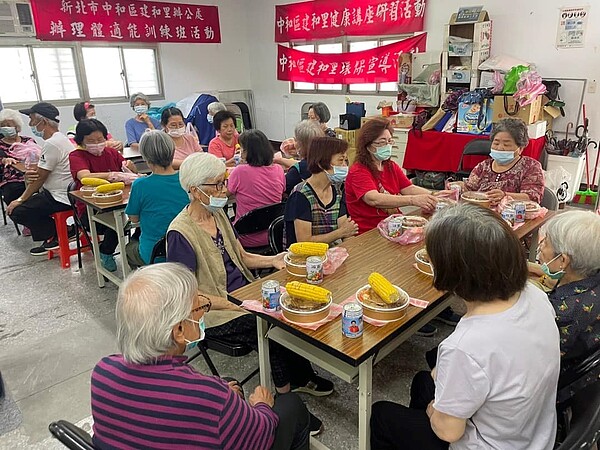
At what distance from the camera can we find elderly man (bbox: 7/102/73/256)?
3.61 m

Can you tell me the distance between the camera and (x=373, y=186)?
254cm

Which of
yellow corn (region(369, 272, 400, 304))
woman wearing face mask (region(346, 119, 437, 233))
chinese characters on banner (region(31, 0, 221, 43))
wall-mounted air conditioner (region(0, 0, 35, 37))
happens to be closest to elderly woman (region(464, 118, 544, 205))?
woman wearing face mask (region(346, 119, 437, 233))

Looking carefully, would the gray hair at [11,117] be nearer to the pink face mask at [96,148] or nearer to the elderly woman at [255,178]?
the pink face mask at [96,148]

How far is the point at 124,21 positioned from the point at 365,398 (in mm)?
7349

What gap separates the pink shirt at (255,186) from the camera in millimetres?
2846

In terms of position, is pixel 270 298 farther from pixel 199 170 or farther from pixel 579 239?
pixel 579 239

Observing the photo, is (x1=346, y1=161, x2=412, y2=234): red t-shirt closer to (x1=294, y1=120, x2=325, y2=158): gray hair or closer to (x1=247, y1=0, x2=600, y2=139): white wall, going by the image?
(x1=294, y1=120, x2=325, y2=158): gray hair

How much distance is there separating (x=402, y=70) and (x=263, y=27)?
3.59 meters

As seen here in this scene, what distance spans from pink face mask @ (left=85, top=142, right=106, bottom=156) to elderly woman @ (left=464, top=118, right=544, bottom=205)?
111 inches

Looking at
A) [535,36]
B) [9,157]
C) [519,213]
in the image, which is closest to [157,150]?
[519,213]

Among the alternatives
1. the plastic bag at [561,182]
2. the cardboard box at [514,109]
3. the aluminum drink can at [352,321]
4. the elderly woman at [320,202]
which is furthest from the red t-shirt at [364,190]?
the plastic bag at [561,182]

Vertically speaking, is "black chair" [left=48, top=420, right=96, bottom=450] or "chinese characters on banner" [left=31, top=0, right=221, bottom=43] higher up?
"chinese characters on banner" [left=31, top=0, right=221, bottom=43]

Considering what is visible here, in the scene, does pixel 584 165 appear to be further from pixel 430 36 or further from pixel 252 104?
pixel 252 104

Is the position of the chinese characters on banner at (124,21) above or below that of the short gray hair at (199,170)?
above
